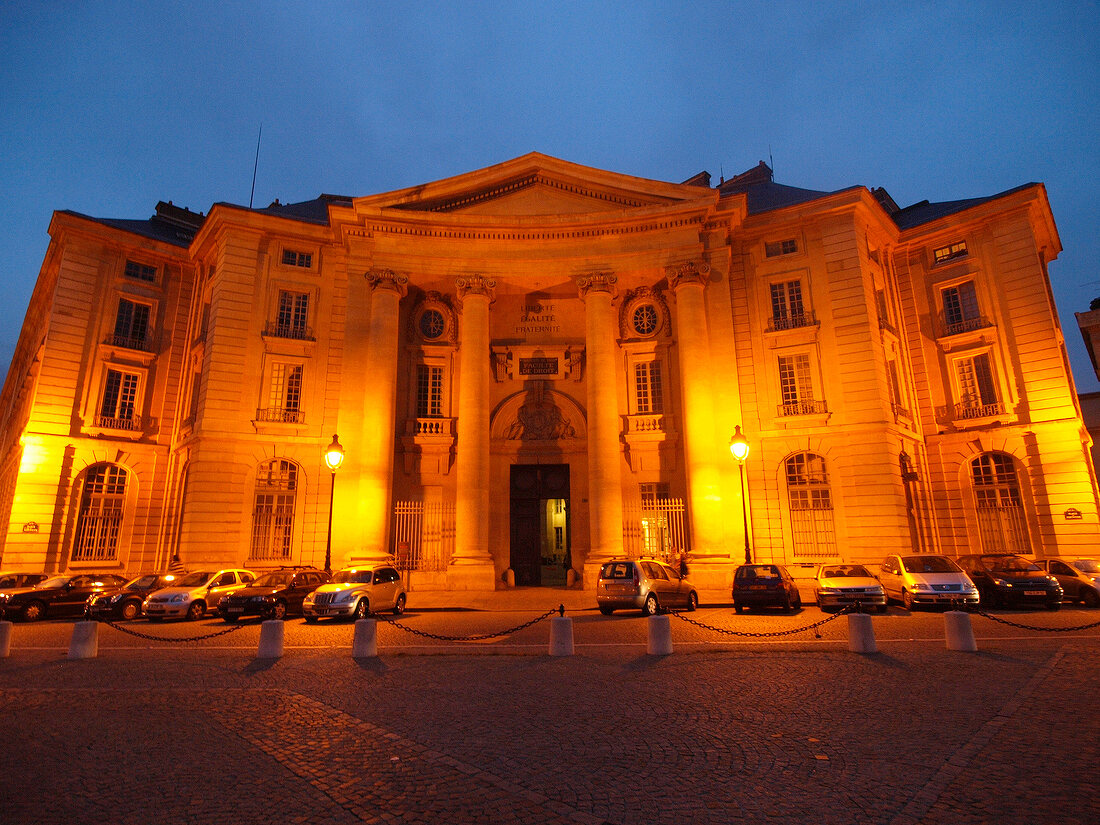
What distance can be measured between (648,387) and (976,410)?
45.3 feet

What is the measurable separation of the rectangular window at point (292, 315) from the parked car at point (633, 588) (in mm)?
17542

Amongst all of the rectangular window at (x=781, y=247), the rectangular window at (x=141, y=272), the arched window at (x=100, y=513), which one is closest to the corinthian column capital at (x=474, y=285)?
the rectangular window at (x=781, y=247)

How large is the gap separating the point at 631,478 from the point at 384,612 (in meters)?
12.6

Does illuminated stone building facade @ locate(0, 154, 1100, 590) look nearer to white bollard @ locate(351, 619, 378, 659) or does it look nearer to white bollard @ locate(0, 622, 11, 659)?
white bollard @ locate(0, 622, 11, 659)

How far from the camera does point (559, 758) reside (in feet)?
18.5

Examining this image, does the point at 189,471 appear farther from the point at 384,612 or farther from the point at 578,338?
the point at 578,338

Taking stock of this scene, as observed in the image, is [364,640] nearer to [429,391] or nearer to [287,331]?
[429,391]

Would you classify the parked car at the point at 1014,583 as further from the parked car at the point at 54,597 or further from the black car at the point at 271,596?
the parked car at the point at 54,597

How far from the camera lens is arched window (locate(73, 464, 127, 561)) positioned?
2617 cm

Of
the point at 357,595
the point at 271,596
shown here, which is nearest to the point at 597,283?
the point at 357,595

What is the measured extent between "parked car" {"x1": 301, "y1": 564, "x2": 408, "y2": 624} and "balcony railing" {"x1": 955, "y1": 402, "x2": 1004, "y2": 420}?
2420 centimetres

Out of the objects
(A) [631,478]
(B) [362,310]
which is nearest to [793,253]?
(A) [631,478]

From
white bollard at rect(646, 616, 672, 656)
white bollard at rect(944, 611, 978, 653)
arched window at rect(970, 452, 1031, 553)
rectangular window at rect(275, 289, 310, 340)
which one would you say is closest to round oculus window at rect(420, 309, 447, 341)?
rectangular window at rect(275, 289, 310, 340)

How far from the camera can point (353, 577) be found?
59.6 feet
